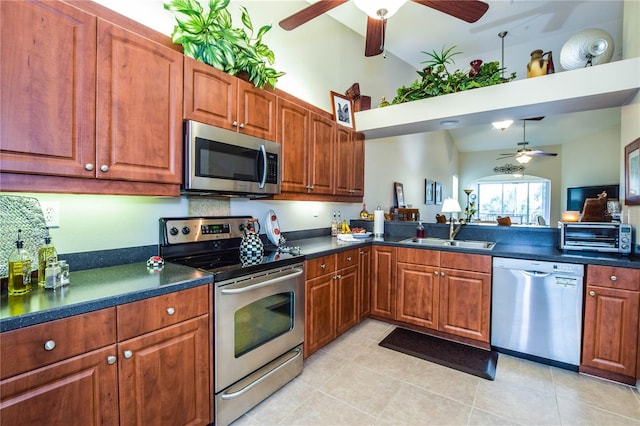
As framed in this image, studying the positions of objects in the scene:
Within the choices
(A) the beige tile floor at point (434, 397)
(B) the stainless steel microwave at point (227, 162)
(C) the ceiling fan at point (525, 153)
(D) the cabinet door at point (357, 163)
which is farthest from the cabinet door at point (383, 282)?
(C) the ceiling fan at point (525, 153)

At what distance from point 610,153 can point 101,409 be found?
8770mm

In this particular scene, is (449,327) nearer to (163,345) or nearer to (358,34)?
(163,345)

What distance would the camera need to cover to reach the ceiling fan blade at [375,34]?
2197mm

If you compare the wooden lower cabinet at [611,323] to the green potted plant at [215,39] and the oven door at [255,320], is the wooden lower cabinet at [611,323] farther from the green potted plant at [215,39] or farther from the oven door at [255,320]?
the green potted plant at [215,39]

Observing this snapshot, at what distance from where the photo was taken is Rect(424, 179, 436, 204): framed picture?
635cm

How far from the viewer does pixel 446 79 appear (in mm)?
2760

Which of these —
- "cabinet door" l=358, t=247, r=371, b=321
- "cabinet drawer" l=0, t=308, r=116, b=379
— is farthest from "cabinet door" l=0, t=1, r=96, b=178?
"cabinet door" l=358, t=247, r=371, b=321

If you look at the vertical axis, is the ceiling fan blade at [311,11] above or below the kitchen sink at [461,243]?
above

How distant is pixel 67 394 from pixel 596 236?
135 inches

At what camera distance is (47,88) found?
117 centimetres

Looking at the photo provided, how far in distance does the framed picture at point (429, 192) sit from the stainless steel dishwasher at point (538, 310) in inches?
162

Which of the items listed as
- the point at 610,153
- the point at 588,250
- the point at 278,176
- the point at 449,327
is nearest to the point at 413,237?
the point at 449,327

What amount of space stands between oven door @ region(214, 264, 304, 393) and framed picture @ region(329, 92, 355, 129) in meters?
1.90

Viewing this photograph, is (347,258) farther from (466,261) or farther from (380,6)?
(380,6)
